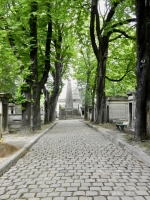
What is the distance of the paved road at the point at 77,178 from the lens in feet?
12.6

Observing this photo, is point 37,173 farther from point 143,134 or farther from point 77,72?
point 77,72

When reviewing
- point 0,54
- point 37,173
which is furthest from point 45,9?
point 37,173

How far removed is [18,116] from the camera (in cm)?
2050

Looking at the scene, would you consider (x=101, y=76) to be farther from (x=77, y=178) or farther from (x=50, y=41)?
(x=77, y=178)

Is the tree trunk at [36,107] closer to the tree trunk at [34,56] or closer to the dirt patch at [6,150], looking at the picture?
the tree trunk at [34,56]

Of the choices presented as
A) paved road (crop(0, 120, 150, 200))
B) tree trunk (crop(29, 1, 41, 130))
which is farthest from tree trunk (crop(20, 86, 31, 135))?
paved road (crop(0, 120, 150, 200))

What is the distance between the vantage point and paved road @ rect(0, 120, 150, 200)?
3830mm

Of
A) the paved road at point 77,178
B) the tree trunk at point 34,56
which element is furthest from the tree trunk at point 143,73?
the tree trunk at point 34,56

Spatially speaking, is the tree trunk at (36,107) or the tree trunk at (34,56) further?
the tree trunk at (36,107)

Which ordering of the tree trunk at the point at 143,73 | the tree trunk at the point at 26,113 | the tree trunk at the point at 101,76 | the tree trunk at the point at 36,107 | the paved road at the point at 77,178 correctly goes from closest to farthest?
1. the paved road at the point at 77,178
2. the tree trunk at the point at 143,73
3. the tree trunk at the point at 26,113
4. the tree trunk at the point at 36,107
5. the tree trunk at the point at 101,76

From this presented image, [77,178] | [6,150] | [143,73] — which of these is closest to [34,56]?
[143,73]

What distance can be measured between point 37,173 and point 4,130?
401 inches

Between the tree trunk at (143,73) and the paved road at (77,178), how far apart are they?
2.26 m

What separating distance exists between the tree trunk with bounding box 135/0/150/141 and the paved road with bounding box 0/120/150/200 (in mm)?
2262
